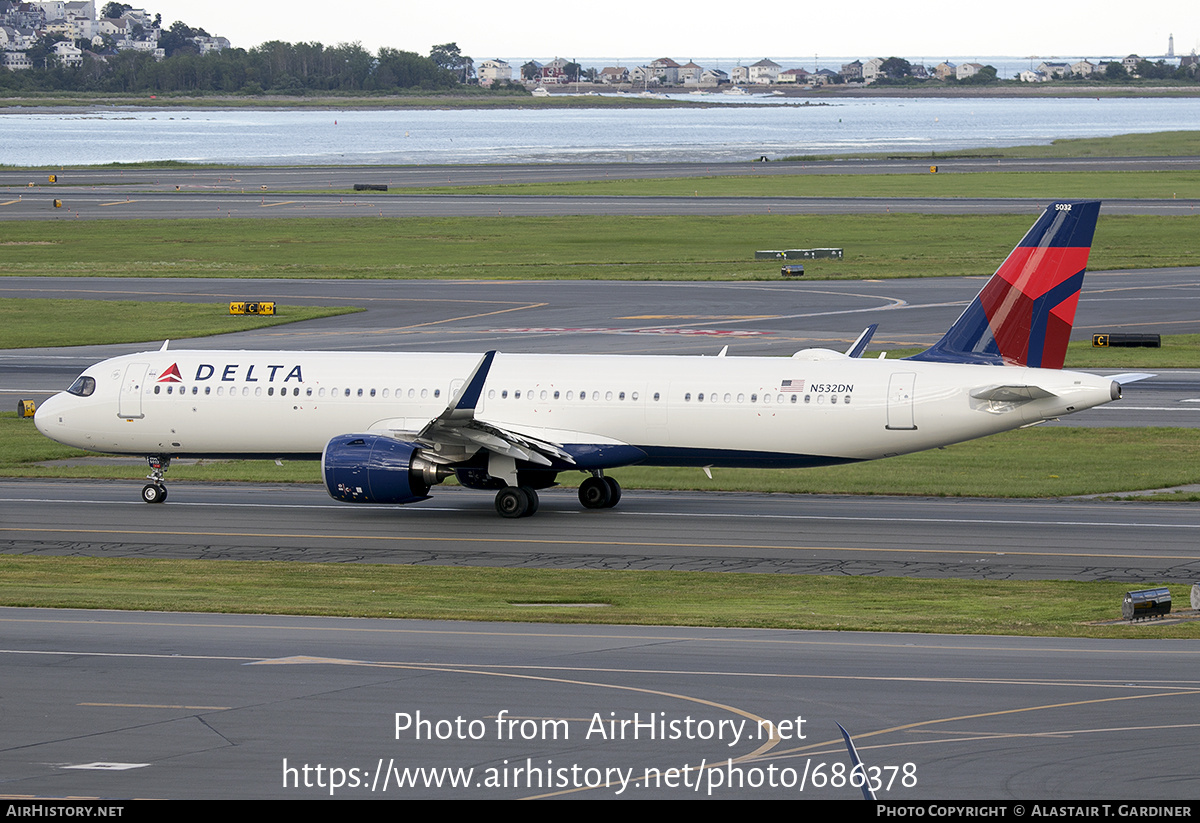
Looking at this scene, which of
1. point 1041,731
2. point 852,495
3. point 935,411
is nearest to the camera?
point 1041,731

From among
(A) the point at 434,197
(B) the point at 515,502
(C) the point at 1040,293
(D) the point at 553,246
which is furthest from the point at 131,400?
(A) the point at 434,197

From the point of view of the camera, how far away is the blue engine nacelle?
123 feet

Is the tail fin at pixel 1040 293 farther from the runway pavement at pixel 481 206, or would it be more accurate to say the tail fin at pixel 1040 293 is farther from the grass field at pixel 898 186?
the grass field at pixel 898 186

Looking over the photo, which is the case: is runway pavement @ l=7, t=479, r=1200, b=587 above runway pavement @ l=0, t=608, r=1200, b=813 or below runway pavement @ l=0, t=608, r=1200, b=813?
below

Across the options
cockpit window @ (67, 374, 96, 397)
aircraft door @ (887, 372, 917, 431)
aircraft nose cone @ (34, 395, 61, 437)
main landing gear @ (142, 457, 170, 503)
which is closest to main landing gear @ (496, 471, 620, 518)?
aircraft door @ (887, 372, 917, 431)

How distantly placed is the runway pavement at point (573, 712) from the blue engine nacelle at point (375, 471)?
1003 cm

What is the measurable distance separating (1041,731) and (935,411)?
18069 millimetres

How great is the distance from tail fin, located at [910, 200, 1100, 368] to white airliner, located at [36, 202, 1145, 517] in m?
0.04

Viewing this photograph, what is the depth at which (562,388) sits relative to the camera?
132 feet

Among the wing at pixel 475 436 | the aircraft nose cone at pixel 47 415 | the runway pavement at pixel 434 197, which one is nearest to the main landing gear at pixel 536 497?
the wing at pixel 475 436

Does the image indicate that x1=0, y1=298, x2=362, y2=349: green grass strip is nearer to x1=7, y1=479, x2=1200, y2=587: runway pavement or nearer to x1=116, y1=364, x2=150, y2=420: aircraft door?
x1=7, y1=479, x2=1200, y2=587: runway pavement

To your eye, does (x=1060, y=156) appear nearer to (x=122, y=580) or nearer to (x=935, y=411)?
(x=935, y=411)

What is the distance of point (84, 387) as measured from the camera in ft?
139

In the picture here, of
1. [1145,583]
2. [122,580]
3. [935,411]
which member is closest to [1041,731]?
[1145,583]
